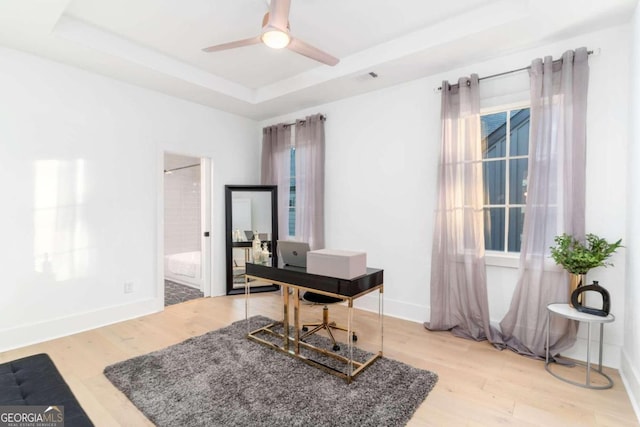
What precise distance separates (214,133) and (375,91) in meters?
2.29

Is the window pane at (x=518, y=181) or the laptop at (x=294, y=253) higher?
the window pane at (x=518, y=181)

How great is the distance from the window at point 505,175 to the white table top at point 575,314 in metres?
0.66

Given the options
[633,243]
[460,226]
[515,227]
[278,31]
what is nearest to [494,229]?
[515,227]

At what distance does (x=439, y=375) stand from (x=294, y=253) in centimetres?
146

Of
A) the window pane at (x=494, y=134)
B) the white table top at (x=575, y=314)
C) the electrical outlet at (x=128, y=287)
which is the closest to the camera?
the white table top at (x=575, y=314)

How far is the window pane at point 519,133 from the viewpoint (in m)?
2.91

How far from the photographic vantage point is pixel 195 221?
5.61 m

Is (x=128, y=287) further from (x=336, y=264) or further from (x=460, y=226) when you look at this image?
(x=460, y=226)

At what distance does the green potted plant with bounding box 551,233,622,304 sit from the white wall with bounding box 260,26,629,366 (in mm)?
174

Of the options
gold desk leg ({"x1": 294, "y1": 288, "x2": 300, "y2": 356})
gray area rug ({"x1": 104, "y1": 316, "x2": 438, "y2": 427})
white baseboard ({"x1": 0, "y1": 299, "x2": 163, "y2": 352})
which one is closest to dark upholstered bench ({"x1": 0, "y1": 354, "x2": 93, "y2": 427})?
gray area rug ({"x1": 104, "y1": 316, "x2": 438, "y2": 427})

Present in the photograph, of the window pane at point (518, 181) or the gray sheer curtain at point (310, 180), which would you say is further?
the gray sheer curtain at point (310, 180)

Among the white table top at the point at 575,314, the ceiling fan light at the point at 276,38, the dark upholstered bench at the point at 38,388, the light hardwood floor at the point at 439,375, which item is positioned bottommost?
the light hardwood floor at the point at 439,375

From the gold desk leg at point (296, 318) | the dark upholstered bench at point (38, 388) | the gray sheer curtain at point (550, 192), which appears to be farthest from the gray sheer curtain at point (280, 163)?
the dark upholstered bench at point (38, 388)

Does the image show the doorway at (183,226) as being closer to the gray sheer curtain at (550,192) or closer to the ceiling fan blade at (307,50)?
the ceiling fan blade at (307,50)
